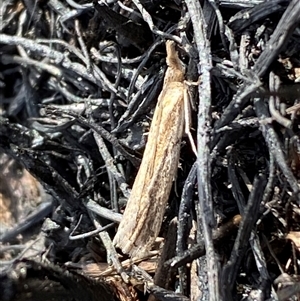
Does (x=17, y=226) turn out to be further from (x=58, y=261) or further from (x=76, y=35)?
(x=76, y=35)

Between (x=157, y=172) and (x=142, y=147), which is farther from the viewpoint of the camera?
(x=142, y=147)

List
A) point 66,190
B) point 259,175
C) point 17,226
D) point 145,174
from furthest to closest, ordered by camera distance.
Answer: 1. point 17,226
2. point 66,190
3. point 145,174
4. point 259,175

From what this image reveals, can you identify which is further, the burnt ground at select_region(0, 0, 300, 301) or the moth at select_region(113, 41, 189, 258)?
the moth at select_region(113, 41, 189, 258)

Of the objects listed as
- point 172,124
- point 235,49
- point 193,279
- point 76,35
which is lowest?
point 193,279

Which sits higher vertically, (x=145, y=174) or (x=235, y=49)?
(x=235, y=49)

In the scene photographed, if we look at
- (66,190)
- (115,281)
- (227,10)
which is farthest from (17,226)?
(227,10)

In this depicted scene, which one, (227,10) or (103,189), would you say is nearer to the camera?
(227,10)
